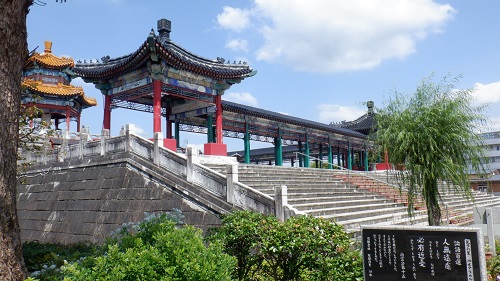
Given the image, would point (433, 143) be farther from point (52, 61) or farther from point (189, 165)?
point (52, 61)

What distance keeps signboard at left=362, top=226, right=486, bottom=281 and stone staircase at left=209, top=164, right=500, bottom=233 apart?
15.0 feet

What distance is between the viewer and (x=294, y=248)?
525 cm

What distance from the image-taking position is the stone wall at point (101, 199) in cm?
948

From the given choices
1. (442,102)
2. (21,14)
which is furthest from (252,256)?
(442,102)

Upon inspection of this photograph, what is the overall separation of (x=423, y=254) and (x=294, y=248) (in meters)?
1.72

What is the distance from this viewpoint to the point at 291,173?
15.3m

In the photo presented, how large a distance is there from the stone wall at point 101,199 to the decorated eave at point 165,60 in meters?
4.66

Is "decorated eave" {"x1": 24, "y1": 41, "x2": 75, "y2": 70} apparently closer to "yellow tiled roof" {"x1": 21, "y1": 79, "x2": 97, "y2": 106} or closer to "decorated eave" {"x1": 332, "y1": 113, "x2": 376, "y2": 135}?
"yellow tiled roof" {"x1": 21, "y1": 79, "x2": 97, "y2": 106}

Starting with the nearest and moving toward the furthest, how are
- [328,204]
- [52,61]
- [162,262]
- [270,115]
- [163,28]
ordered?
1. [162,262]
2. [328,204]
3. [163,28]
4. [270,115]
5. [52,61]

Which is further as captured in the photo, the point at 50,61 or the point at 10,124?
the point at 50,61

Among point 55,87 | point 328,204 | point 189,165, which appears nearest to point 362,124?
point 55,87

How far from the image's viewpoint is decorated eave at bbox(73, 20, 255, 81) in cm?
1509

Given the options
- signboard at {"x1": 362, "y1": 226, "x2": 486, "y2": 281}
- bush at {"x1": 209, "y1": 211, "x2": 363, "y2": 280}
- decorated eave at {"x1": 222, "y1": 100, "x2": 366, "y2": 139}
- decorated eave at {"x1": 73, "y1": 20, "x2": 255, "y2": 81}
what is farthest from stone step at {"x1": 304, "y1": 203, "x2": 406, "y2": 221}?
decorated eave at {"x1": 222, "y1": 100, "x2": 366, "y2": 139}

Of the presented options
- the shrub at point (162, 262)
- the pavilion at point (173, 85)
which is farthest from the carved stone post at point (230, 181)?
the pavilion at point (173, 85)
